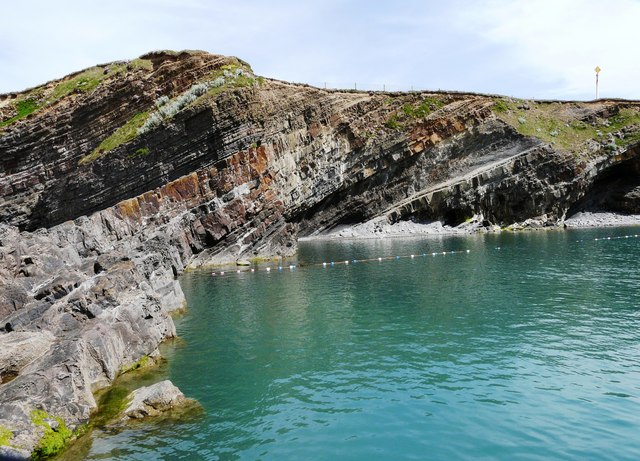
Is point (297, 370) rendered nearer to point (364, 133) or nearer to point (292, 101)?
point (292, 101)

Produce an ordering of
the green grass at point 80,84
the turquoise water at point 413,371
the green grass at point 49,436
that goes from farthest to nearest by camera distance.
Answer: the green grass at point 80,84 < the turquoise water at point 413,371 < the green grass at point 49,436

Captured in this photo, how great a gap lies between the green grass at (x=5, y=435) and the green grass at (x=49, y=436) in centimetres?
73

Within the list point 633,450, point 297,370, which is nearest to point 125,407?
point 297,370

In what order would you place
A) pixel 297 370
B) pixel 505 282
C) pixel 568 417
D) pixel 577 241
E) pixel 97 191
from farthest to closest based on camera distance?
pixel 97 191, pixel 577 241, pixel 505 282, pixel 297 370, pixel 568 417

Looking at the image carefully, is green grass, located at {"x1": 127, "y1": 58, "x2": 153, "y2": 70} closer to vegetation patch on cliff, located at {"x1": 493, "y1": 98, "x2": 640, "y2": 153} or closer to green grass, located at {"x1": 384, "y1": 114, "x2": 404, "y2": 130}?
green grass, located at {"x1": 384, "y1": 114, "x2": 404, "y2": 130}

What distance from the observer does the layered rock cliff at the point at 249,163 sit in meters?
56.8

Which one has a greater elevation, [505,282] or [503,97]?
[503,97]

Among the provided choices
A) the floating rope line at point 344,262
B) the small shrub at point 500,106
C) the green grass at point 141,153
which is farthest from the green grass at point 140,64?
the small shrub at point 500,106

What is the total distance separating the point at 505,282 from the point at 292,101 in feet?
149

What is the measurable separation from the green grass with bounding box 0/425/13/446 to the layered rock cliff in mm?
17562

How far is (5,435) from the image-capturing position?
42.7ft

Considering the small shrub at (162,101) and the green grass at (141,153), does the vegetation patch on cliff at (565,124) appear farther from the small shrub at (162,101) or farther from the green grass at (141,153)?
the green grass at (141,153)

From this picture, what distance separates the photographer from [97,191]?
66.4 meters

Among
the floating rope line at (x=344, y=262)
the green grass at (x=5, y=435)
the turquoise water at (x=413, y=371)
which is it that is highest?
the floating rope line at (x=344, y=262)
